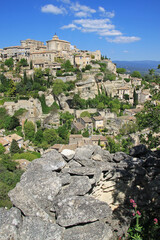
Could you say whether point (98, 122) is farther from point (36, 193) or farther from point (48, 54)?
point (48, 54)

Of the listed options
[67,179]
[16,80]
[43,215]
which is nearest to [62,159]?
[67,179]

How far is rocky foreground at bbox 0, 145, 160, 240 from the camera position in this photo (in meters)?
4.27

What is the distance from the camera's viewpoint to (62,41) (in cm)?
5956

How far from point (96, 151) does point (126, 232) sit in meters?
2.97

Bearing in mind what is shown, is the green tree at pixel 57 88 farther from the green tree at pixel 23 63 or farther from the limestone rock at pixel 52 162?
the limestone rock at pixel 52 162

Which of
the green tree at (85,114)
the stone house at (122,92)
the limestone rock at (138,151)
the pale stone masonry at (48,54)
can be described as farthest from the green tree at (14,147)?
the stone house at (122,92)

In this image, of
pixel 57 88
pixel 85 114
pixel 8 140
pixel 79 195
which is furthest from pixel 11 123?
pixel 79 195

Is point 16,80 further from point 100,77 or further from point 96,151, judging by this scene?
point 96,151

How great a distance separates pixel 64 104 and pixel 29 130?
10.6 metres

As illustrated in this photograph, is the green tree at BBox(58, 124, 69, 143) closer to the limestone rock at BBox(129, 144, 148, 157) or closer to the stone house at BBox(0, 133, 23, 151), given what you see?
the stone house at BBox(0, 133, 23, 151)

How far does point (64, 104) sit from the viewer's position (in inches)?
1479

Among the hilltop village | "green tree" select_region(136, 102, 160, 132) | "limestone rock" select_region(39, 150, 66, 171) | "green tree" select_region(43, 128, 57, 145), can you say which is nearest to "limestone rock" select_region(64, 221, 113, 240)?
"limestone rock" select_region(39, 150, 66, 171)

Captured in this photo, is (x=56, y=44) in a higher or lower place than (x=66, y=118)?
higher

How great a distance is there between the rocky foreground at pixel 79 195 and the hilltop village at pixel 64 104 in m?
15.6
